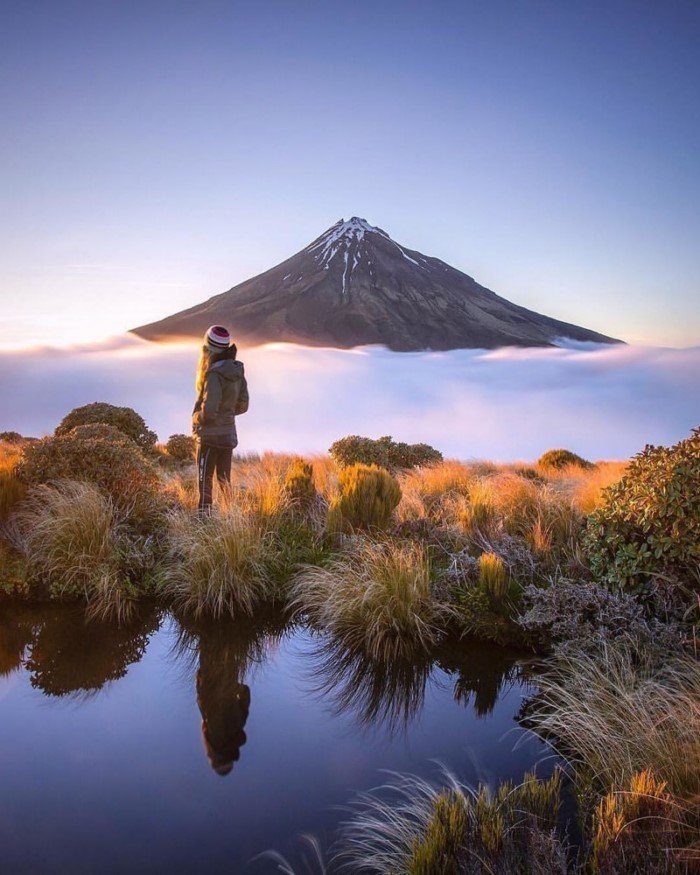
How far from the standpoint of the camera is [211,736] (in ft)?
13.1

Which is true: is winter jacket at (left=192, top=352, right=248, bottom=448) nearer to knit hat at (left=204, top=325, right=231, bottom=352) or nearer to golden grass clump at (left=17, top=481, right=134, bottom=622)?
knit hat at (left=204, top=325, right=231, bottom=352)

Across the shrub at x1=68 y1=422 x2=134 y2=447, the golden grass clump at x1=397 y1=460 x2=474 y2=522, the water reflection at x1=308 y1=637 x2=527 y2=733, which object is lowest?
the water reflection at x1=308 y1=637 x2=527 y2=733

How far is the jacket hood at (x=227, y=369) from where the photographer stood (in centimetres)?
782

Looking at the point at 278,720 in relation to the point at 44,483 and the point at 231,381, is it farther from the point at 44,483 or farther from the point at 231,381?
the point at 44,483

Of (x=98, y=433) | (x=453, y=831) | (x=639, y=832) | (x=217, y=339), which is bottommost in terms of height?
(x=453, y=831)

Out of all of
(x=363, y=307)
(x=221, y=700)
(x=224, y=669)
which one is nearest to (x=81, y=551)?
(x=224, y=669)

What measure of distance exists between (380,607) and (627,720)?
89.1 inches

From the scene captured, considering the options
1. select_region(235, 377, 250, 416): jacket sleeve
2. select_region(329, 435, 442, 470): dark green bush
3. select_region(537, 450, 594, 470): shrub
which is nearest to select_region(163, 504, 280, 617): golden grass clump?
select_region(235, 377, 250, 416): jacket sleeve

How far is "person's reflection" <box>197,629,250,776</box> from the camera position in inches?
150

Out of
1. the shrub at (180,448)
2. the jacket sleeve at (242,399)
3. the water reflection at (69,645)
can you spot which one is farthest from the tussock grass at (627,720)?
the shrub at (180,448)

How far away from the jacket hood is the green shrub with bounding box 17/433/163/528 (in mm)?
1726

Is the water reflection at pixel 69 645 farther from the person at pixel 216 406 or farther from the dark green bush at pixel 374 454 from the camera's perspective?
the dark green bush at pixel 374 454

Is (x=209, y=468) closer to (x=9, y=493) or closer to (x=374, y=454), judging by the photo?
(x=9, y=493)

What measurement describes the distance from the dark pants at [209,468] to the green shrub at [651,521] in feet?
16.1
